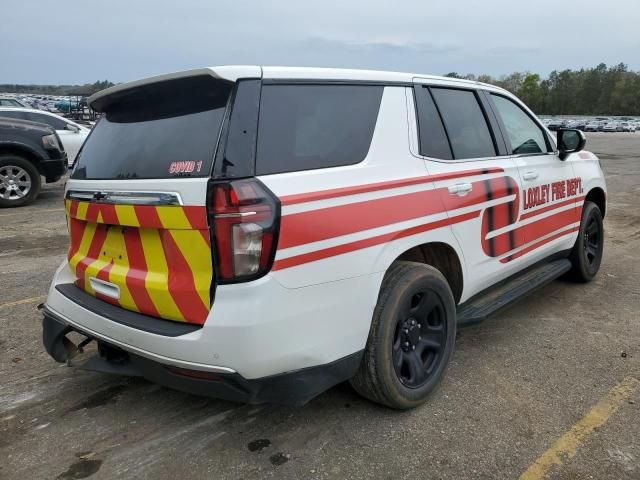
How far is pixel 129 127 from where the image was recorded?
276 cm

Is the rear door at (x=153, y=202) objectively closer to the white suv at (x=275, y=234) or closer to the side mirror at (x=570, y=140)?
the white suv at (x=275, y=234)

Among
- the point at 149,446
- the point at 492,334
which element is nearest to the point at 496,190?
the point at 492,334

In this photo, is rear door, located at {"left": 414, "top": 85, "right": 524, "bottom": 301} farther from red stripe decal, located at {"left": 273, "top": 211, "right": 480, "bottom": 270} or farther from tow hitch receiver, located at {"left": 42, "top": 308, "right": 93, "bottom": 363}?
tow hitch receiver, located at {"left": 42, "top": 308, "right": 93, "bottom": 363}

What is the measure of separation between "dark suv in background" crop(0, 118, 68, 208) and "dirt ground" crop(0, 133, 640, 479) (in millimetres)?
6030

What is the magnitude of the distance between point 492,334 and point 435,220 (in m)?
1.50

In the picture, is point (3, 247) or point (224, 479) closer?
point (224, 479)

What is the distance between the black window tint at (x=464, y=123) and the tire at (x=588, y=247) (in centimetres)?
174

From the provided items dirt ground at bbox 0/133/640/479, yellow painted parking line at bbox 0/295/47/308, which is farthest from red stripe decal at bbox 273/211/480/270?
yellow painted parking line at bbox 0/295/47/308

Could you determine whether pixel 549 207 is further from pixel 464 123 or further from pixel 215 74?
pixel 215 74

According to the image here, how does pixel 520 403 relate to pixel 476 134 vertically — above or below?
below

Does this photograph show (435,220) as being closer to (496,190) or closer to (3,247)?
(496,190)

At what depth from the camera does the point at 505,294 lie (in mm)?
3719

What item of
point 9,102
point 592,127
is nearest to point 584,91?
point 592,127

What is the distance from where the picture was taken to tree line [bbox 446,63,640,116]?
369 feet
